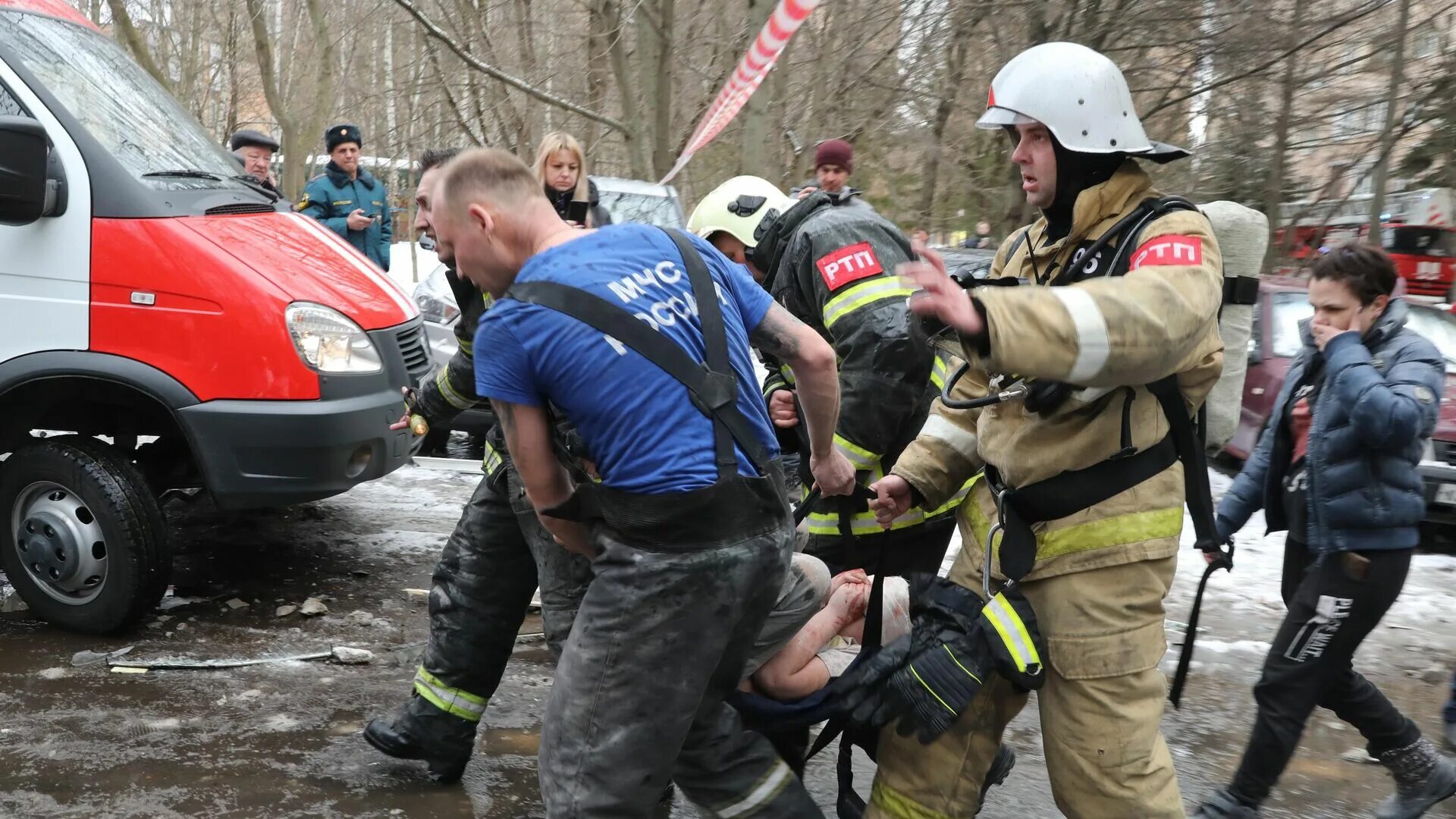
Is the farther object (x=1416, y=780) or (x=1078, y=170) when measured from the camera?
(x=1416, y=780)

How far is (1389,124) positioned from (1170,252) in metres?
15.7

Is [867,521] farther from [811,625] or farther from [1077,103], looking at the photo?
[1077,103]

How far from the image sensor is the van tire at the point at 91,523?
458cm

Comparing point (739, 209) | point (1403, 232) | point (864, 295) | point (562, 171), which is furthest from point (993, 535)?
point (1403, 232)

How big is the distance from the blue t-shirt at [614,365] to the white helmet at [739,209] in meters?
1.47

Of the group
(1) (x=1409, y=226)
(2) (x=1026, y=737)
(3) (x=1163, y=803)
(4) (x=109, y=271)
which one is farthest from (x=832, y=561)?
(1) (x=1409, y=226)

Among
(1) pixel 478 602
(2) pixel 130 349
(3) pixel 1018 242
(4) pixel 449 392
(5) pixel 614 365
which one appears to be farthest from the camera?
(2) pixel 130 349

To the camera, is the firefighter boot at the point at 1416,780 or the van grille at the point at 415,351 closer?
the firefighter boot at the point at 1416,780

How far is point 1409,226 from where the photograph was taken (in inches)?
848

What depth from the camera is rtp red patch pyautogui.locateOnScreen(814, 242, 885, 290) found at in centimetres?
353

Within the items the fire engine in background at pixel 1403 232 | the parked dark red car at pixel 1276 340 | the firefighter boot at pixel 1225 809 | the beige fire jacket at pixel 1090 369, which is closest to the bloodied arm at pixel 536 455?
the beige fire jacket at pixel 1090 369

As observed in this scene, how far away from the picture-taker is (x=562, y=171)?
489cm

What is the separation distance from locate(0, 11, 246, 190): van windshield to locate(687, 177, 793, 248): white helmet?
209 cm

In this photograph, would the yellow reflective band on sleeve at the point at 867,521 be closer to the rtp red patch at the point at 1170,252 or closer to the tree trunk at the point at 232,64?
the rtp red patch at the point at 1170,252
